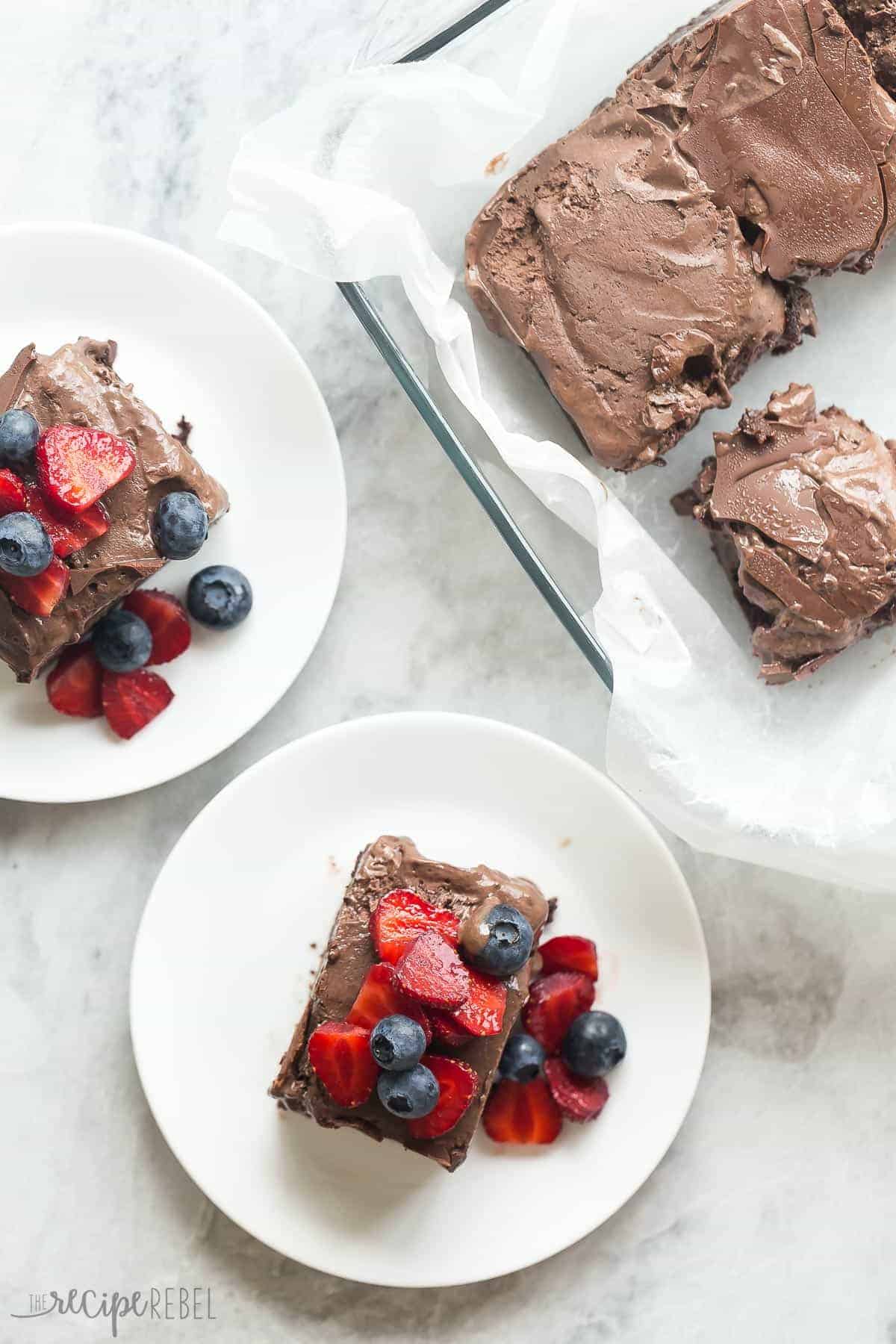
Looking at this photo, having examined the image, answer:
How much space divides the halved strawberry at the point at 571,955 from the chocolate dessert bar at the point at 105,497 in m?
1.32

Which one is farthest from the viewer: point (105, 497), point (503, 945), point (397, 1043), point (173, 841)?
point (173, 841)

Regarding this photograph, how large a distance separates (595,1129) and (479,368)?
73.9 inches

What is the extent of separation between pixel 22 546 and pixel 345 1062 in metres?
1.29

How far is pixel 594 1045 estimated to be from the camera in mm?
2586

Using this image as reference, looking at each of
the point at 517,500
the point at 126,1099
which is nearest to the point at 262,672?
the point at 517,500

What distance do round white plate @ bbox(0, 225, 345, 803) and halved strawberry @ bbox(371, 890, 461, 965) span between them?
1.86 feet

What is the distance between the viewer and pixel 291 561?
271cm

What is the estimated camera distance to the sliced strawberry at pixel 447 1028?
7.72ft

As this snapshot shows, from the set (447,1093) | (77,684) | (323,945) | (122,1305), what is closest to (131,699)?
(77,684)

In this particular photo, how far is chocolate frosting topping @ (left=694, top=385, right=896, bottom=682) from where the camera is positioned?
2.48 m

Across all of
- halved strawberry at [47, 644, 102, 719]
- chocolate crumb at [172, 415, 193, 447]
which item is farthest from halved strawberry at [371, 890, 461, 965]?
chocolate crumb at [172, 415, 193, 447]

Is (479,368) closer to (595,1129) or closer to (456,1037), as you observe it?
(456,1037)

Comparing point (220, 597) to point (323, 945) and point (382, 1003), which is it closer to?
point (323, 945)

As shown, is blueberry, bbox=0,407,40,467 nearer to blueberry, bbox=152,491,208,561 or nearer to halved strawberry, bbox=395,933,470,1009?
blueberry, bbox=152,491,208,561
